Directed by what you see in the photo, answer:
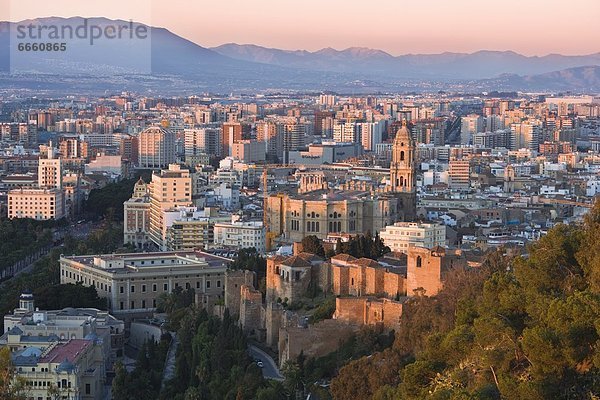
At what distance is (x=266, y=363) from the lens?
18141mm

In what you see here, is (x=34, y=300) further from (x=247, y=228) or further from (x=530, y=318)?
(x=530, y=318)

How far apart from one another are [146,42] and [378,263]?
439ft

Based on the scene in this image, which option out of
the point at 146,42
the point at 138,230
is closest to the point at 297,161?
the point at 138,230

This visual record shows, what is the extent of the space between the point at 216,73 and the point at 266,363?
14752 cm

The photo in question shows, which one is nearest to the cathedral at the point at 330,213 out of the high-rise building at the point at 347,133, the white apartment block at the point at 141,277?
the white apartment block at the point at 141,277

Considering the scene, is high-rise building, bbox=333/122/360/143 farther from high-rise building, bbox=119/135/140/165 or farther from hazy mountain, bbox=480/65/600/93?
hazy mountain, bbox=480/65/600/93

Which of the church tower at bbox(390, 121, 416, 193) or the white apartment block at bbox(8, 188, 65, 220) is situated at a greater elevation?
the church tower at bbox(390, 121, 416, 193)

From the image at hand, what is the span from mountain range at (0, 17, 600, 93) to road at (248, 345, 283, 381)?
8320cm

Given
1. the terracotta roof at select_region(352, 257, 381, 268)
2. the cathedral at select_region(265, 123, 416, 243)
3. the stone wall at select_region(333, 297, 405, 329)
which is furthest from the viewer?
the cathedral at select_region(265, 123, 416, 243)

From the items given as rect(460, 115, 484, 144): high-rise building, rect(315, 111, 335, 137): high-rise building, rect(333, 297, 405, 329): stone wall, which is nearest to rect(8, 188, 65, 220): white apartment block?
rect(333, 297, 405, 329): stone wall

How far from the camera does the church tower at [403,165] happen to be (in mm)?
33156

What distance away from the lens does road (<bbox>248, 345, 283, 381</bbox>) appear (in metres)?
17.4

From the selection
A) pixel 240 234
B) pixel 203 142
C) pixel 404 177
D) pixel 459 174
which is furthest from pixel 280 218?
pixel 203 142

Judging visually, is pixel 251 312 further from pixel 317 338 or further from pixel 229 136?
pixel 229 136
